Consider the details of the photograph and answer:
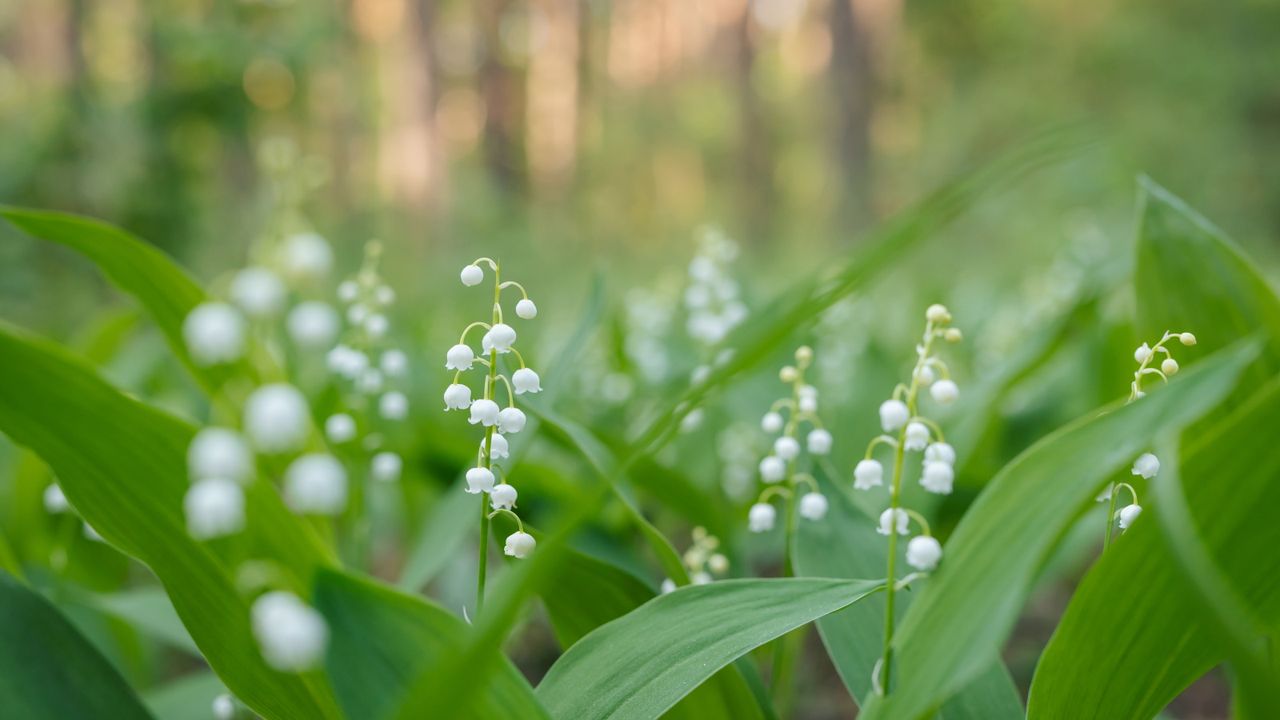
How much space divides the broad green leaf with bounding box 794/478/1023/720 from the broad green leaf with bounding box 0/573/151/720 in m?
0.75

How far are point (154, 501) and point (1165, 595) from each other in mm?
Answer: 926

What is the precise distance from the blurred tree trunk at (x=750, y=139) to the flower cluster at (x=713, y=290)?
15.8 meters

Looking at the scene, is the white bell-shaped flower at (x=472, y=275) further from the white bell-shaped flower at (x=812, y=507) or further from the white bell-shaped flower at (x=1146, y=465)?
the white bell-shaped flower at (x=1146, y=465)

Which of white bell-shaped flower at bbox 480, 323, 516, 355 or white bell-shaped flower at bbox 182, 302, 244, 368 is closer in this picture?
white bell-shaped flower at bbox 182, 302, 244, 368

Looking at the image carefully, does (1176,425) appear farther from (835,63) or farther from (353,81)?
(353,81)

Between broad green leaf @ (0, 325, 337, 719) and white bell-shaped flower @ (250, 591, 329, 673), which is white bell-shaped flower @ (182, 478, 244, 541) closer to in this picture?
white bell-shaped flower @ (250, 591, 329, 673)

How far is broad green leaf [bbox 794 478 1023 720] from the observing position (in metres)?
1.01

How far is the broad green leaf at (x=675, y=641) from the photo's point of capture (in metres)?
0.85

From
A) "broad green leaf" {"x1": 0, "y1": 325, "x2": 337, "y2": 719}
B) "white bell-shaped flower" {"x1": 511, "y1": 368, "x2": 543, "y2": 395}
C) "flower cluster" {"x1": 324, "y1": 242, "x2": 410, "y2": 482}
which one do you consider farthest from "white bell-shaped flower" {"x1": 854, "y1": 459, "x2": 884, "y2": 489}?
"flower cluster" {"x1": 324, "y1": 242, "x2": 410, "y2": 482}

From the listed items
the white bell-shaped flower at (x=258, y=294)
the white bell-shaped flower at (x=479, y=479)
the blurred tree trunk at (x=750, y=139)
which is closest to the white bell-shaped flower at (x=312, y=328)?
the white bell-shaped flower at (x=258, y=294)

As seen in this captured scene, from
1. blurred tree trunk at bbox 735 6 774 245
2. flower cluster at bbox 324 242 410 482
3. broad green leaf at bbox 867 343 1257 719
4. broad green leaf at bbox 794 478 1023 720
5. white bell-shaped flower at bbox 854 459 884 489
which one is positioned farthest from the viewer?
blurred tree trunk at bbox 735 6 774 245

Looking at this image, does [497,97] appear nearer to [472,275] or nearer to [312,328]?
[472,275]

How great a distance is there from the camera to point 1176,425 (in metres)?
0.67

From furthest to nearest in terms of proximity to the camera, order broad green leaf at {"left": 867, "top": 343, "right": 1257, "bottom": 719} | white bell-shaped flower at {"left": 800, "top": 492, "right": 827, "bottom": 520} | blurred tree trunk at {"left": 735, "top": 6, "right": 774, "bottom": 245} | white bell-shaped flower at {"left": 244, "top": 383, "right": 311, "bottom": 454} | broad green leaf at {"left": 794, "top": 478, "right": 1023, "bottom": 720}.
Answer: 1. blurred tree trunk at {"left": 735, "top": 6, "right": 774, "bottom": 245}
2. white bell-shaped flower at {"left": 800, "top": 492, "right": 827, "bottom": 520}
3. broad green leaf at {"left": 794, "top": 478, "right": 1023, "bottom": 720}
4. broad green leaf at {"left": 867, "top": 343, "right": 1257, "bottom": 719}
5. white bell-shaped flower at {"left": 244, "top": 383, "right": 311, "bottom": 454}
